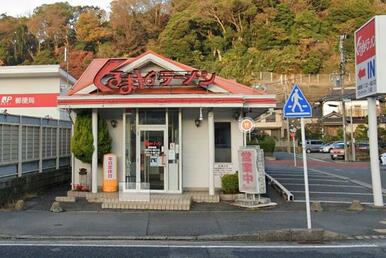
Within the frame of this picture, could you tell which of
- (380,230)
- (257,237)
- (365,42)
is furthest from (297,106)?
(365,42)

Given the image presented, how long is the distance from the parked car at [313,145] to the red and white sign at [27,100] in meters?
38.1

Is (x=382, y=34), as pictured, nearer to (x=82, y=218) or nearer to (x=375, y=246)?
(x=375, y=246)

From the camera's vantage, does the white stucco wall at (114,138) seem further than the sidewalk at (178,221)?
Yes

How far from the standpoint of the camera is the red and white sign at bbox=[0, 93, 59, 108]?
25.7m

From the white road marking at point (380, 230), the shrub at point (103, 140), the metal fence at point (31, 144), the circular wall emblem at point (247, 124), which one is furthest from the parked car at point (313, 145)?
the white road marking at point (380, 230)

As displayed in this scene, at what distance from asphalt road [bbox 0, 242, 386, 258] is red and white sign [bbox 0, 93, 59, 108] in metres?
18.5

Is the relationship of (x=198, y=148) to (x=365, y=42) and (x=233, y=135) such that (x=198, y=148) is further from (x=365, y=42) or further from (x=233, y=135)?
(x=365, y=42)

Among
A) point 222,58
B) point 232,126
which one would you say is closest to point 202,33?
point 222,58

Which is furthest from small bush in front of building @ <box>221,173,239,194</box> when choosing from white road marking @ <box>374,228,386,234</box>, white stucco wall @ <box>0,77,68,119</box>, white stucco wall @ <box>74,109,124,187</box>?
white stucco wall @ <box>0,77,68,119</box>

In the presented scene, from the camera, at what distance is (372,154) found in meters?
13.2

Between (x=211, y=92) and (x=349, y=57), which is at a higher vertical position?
(x=349, y=57)

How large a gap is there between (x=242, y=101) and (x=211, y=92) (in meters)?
1.24

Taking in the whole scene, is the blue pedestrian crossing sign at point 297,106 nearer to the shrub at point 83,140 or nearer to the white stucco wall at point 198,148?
the white stucco wall at point 198,148

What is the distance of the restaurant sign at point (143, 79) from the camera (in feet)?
45.3
